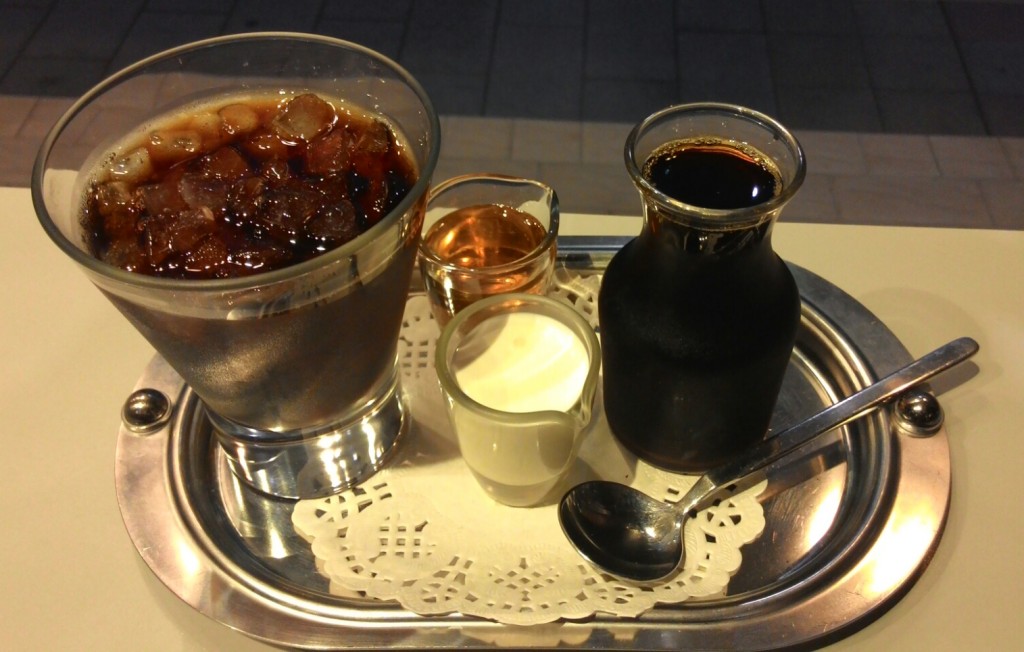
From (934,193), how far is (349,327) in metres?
1.34

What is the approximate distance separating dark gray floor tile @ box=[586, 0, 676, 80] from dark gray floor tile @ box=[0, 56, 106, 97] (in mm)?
1000

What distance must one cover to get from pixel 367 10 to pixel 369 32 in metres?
0.08

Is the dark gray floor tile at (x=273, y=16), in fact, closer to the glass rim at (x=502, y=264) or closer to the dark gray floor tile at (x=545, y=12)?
the dark gray floor tile at (x=545, y=12)

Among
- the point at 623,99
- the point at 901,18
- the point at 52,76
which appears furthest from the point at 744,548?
the point at 52,76

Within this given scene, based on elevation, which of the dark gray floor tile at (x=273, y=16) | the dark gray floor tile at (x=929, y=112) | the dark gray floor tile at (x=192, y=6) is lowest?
the dark gray floor tile at (x=929, y=112)

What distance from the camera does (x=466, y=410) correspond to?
23.2 inches

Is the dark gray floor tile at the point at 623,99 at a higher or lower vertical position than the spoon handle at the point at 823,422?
lower

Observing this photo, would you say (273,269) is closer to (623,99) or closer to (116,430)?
(116,430)

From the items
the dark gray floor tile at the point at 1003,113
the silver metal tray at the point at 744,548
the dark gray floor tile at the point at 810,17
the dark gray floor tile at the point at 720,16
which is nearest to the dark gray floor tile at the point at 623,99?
the dark gray floor tile at the point at 720,16

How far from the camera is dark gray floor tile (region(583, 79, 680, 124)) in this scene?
171cm

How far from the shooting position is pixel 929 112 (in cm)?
170

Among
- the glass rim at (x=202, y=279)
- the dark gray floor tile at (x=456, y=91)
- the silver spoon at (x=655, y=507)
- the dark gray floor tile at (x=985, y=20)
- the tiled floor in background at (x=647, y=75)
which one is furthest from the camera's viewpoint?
the dark gray floor tile at (x=985, y=20)

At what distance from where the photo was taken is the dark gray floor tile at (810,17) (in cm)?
184

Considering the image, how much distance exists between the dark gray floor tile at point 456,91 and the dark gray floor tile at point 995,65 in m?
0.97
